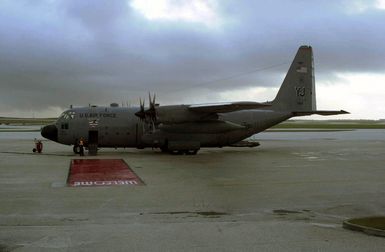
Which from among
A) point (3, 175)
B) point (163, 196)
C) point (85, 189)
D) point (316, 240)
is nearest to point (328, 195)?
point (163, 196)

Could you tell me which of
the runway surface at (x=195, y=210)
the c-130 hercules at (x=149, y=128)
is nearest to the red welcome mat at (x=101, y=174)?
the runway surface at (x=195, y=210)

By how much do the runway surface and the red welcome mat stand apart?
562mm

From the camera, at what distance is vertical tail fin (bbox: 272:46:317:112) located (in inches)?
1405

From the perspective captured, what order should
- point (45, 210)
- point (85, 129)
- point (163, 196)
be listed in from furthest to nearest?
point (85, 129) → point (163, 196) → point (45, 210)

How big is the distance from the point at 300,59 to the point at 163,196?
24.9m

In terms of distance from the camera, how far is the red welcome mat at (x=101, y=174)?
17.1m

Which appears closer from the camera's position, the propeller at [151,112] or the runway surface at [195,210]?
the runway surface at [195,210]

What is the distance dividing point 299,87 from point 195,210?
84.9 ft

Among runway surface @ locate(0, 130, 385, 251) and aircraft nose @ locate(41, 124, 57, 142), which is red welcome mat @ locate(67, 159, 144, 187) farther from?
aircraft nose @ locate(41, 124, 57, 142)

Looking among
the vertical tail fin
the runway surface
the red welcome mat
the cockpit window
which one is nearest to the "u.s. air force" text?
the cockpit window

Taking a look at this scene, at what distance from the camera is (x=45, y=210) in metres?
11.7

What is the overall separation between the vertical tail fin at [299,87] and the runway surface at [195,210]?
14.3m

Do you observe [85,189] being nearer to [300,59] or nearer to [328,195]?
[328,195]

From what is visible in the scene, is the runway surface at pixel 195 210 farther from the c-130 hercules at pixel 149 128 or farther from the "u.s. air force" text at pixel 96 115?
the "u.s. air force" text at pixel 96 115
